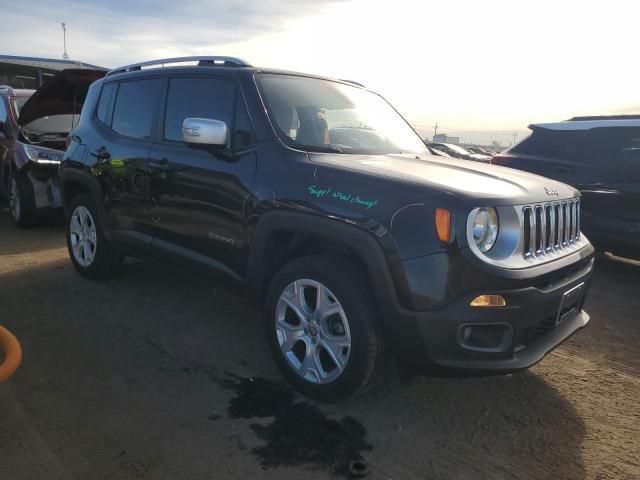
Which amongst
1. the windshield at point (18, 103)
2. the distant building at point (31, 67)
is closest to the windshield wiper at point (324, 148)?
the windshield at point (18, 103)

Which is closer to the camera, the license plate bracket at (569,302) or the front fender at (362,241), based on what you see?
the front fender at (362,241)

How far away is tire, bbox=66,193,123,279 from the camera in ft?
15.4

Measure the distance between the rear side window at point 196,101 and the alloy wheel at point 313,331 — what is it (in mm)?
1280

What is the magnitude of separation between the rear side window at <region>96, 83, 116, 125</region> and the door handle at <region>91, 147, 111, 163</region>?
286 mm

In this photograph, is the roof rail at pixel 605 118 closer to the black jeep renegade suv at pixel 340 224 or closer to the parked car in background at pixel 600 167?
the parked car in background at pixel 600 167

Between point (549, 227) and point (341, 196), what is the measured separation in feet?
3.89

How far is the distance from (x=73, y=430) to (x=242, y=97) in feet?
7.11

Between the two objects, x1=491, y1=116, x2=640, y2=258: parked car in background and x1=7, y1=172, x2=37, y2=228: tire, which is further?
x1=7, y1=172, x2=37, y2=228: tire

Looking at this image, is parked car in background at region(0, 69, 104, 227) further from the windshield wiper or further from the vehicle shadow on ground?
the windshield wiper

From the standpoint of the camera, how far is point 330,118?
3.59 metres

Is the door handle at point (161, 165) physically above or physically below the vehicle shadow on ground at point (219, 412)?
above

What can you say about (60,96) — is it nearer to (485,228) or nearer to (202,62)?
(202,62)

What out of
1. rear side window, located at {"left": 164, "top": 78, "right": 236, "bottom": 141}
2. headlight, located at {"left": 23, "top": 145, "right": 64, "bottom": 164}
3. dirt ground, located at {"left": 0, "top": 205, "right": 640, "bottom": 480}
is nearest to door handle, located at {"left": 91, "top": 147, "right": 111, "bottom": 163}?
rear side window, located at {"left": 164, "top": 78, "right": 236, "bottom": 141}

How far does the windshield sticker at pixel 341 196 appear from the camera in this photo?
2.60 m
